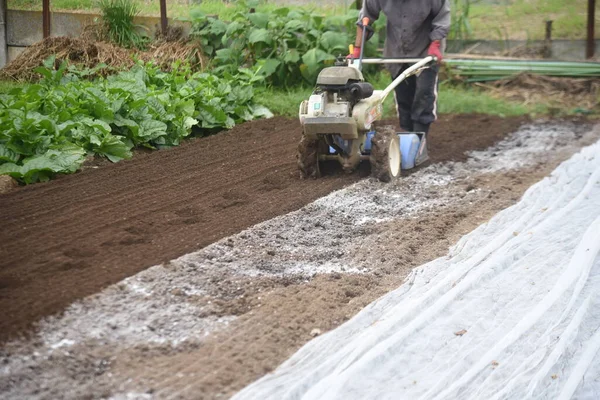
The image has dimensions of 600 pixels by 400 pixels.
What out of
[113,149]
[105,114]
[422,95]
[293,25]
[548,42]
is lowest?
[113,149]

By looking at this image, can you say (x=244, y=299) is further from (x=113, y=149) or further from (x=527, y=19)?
(x=527, y=19)

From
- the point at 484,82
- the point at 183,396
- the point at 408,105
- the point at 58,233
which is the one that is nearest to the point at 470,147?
the point at 408,105

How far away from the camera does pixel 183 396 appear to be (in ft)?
10.3

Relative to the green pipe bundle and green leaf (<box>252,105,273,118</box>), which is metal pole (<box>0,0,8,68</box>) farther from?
the green pipe bundle

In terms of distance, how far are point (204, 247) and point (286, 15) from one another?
6172mm

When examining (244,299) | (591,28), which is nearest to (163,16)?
(591,28)

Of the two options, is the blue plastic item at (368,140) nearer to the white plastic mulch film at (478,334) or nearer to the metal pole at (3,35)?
the white plastic mulch film at (478,334)

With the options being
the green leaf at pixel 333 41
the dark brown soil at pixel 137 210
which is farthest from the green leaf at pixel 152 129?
the green leaf at pixel 333 41

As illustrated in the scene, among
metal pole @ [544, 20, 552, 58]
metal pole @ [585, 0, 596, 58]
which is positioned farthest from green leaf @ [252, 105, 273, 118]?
metal pole @ [585, 0, 596, 58]

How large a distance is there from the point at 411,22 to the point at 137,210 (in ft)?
10.2

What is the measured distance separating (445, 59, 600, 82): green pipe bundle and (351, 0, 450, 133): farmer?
326 centimetres

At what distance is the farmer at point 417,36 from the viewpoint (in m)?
6.93

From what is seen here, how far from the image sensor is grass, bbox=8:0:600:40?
10.2 m

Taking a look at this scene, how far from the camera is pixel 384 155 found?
245 inches
